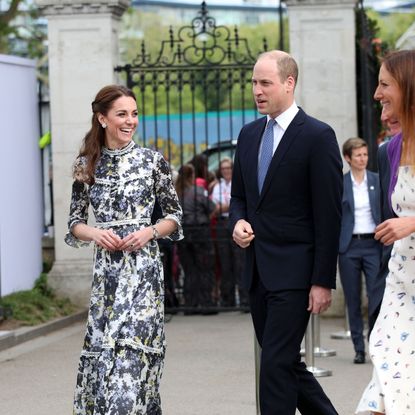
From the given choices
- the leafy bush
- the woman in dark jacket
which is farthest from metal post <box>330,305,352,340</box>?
the leafy bush

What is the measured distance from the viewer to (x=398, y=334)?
5.71 m

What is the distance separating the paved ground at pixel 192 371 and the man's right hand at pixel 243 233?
92.0 inches

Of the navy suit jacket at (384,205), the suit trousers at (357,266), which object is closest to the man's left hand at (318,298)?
the navy suit jacket at (384,205)

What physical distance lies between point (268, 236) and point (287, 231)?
105 mm

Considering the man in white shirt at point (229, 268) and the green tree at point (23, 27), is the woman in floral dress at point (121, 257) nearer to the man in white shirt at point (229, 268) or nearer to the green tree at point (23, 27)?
the man in white shirt at point (229, 268)

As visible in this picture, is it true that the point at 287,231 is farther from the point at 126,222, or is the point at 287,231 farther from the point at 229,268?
the point at 229,268

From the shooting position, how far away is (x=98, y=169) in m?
7.34

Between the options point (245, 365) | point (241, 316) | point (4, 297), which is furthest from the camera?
point (241, 316)

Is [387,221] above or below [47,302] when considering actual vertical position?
above

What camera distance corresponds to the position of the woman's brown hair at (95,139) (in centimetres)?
733

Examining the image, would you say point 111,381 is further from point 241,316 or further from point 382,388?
point 241,316

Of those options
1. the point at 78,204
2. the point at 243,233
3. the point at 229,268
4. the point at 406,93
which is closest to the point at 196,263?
the point at 229,268

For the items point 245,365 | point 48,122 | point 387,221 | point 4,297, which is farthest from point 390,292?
point 48,122

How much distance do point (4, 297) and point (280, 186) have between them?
752 centimetres
